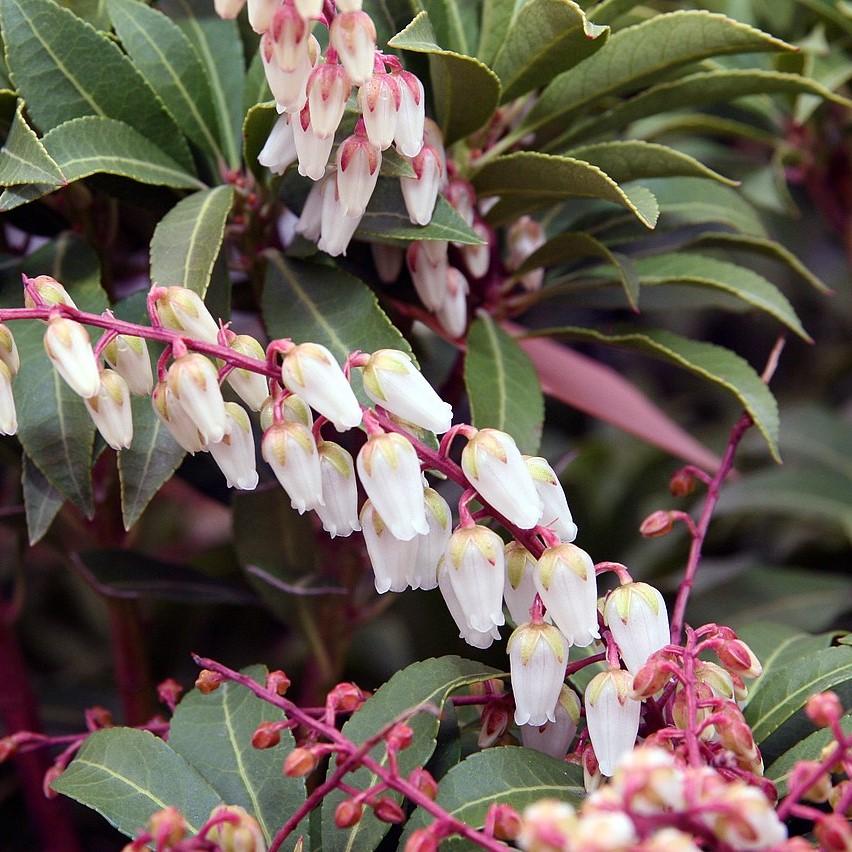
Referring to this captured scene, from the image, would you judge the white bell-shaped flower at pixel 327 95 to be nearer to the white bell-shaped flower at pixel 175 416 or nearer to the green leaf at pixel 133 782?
the white bell-shaped flower at pixel 175 416

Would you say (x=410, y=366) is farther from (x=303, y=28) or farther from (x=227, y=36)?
(x=227, y=36)

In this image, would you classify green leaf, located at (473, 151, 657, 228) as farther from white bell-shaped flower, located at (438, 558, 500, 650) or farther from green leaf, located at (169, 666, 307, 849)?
green leaf, located at (169, 666, 307, 849)

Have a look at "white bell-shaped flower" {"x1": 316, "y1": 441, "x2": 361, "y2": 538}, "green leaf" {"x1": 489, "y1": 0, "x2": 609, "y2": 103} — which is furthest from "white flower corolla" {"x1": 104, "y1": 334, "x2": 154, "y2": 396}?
"green leaf" {"x1": 489, "y1": 0, "x2": 609, "y2": 103}

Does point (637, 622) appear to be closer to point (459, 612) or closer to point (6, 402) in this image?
point (459, 612)

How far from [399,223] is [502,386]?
0.48ft

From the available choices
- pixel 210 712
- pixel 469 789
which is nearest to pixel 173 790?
pixel 210 712

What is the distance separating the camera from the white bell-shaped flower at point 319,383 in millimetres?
566

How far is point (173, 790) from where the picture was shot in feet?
2.12

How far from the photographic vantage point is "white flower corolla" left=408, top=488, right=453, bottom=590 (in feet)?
2.02

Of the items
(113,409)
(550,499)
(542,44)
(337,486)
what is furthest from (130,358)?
(542,44)

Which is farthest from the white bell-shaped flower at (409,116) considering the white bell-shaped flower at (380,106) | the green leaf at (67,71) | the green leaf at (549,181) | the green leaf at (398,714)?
the green leaf at (398,714)

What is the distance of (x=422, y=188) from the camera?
2.32 ft

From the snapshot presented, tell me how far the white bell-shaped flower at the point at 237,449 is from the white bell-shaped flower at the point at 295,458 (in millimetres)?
33

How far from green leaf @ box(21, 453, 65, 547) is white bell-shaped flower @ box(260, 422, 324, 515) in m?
0.22
